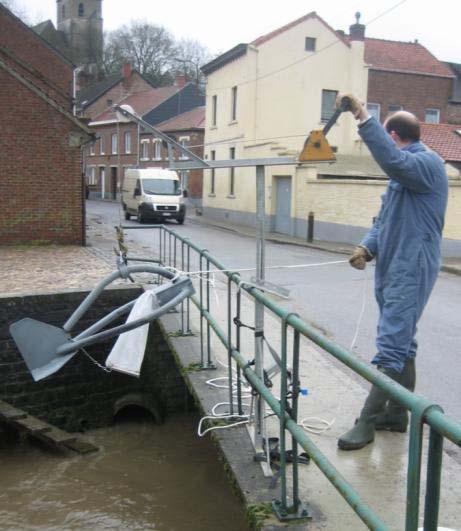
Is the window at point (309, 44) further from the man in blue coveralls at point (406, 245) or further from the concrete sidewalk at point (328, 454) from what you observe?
the man in blue coveralls at point (406, 245)

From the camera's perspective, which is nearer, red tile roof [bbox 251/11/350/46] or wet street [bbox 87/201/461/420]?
wet street [bbox 87/201/461/420]

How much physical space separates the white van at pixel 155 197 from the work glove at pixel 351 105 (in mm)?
24293

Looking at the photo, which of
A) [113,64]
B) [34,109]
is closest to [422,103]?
[34,109]

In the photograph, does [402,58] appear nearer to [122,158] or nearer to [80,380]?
[122,158]

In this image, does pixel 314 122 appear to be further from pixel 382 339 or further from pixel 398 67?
pixel 382 339

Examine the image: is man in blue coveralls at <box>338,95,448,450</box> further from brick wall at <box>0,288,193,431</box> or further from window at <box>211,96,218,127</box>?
window at <box>211,96,218,127</box>

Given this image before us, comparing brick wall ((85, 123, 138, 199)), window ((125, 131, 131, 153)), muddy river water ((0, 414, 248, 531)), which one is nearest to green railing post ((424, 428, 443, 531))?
muddy river water ((0, 414, 248, 531))

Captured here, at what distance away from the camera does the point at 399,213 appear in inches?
141

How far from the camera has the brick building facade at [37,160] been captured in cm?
1492

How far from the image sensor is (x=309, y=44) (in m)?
28.0

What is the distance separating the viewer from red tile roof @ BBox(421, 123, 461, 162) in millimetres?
23703

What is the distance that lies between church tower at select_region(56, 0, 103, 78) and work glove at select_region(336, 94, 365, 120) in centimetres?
6639

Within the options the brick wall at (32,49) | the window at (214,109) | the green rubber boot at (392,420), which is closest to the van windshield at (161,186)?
the window at (214,109)

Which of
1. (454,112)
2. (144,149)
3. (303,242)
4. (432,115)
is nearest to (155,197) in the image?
(303,242)
